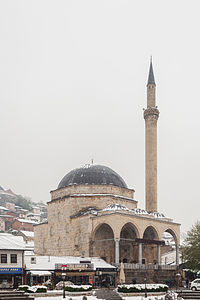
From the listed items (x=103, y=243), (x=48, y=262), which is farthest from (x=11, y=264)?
(x=103, y=243)

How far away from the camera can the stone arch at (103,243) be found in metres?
44.2

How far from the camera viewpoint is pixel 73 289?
1083 inches

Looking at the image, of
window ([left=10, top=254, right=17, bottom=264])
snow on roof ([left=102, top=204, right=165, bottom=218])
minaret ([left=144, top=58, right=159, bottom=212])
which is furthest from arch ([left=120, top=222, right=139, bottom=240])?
window ([left=10, top=254, right=17, bottom=264])

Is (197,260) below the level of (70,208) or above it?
below

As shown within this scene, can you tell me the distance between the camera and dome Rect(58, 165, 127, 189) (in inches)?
1946

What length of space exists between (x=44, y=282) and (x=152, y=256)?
1764 cm

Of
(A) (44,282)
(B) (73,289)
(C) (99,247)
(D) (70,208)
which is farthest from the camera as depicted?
(D) (70,208)

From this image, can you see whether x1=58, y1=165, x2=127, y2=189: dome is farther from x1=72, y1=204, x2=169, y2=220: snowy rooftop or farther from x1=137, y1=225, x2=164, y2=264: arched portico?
x1=137, y1=225, x2=164, y2=264: arched portico

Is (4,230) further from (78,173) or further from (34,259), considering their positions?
(34,259)

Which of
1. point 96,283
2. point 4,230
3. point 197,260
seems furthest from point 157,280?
point 4,230

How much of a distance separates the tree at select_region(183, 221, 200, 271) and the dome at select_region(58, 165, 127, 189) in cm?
1123

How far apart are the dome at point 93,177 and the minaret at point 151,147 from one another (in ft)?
11.8

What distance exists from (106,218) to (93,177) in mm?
8681

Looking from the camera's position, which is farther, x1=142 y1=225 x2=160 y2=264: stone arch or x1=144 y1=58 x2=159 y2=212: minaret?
x1=144 y1=58 x2=159 y2=212: minaret
